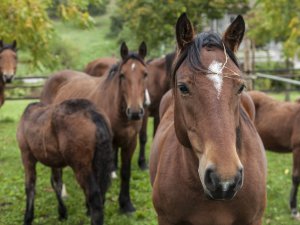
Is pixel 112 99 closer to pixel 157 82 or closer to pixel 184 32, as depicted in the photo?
pixel 157 82

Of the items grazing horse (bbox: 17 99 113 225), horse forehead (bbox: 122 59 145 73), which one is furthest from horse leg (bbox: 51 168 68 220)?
horse forehead (bbox: 122 59 145 73)

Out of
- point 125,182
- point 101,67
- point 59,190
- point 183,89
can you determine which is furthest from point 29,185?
point 101,67

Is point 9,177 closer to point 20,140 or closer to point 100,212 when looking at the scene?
point 20,140

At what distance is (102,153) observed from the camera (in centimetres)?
399

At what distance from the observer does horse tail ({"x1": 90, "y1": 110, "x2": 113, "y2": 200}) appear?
3.98 metres

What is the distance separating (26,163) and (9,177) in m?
2.19

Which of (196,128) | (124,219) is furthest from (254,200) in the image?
(124,219)

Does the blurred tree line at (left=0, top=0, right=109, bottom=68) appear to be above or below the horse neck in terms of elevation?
above

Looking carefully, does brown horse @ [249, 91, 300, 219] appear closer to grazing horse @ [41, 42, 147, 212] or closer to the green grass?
the green grass

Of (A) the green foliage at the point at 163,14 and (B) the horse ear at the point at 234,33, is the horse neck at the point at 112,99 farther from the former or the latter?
(A) the green foliage at the point at 163,14

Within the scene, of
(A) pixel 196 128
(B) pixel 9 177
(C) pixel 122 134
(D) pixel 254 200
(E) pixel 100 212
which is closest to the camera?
(A) pixel 196 128

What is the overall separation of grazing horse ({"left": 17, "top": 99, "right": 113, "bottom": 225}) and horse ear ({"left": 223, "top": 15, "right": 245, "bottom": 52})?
216cm

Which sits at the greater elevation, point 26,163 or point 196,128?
point 196,128

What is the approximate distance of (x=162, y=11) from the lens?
34.1ft
